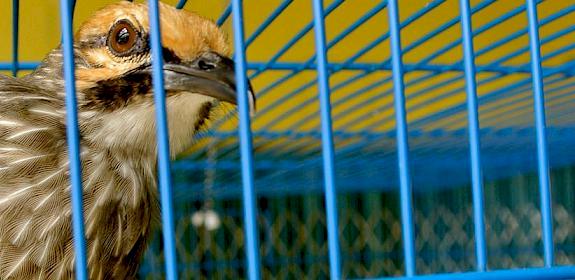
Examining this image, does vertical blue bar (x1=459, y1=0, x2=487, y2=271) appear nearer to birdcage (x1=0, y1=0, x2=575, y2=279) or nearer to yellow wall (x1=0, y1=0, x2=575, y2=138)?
birdcage (x1=0, y1=0, x2=575, y2=279)

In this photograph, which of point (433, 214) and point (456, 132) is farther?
point (433, 214)

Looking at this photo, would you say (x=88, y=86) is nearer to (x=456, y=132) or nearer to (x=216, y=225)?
(x=456, y=132)

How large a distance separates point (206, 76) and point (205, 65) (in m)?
0.02

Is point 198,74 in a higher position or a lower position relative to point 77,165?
higher

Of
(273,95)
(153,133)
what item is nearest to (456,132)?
(273,95)

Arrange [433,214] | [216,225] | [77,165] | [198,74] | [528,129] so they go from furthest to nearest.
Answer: [433,214], [216,225], [528,129], [198,74], [77,165]

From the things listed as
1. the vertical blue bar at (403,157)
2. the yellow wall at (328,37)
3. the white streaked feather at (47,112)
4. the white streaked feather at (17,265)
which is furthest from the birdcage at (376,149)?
the vertical blue bar at (403,157)

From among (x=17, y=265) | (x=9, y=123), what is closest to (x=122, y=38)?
(x=9, y=123)

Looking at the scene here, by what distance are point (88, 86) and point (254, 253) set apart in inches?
16.9

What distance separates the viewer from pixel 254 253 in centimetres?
58

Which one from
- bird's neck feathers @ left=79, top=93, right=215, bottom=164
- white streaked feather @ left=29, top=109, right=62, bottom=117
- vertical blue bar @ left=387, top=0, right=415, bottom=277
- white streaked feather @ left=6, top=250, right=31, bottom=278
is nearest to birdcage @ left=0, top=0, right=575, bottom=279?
bird's neck feathers @ left=79, top=93, right=215, bottom=164

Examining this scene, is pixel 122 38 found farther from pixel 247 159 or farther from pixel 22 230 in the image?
pixel 247 159

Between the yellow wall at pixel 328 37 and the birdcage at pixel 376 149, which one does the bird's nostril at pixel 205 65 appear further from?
the yellow wall at pixel 328 37

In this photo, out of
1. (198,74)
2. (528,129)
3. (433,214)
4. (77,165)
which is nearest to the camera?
(77,165)
